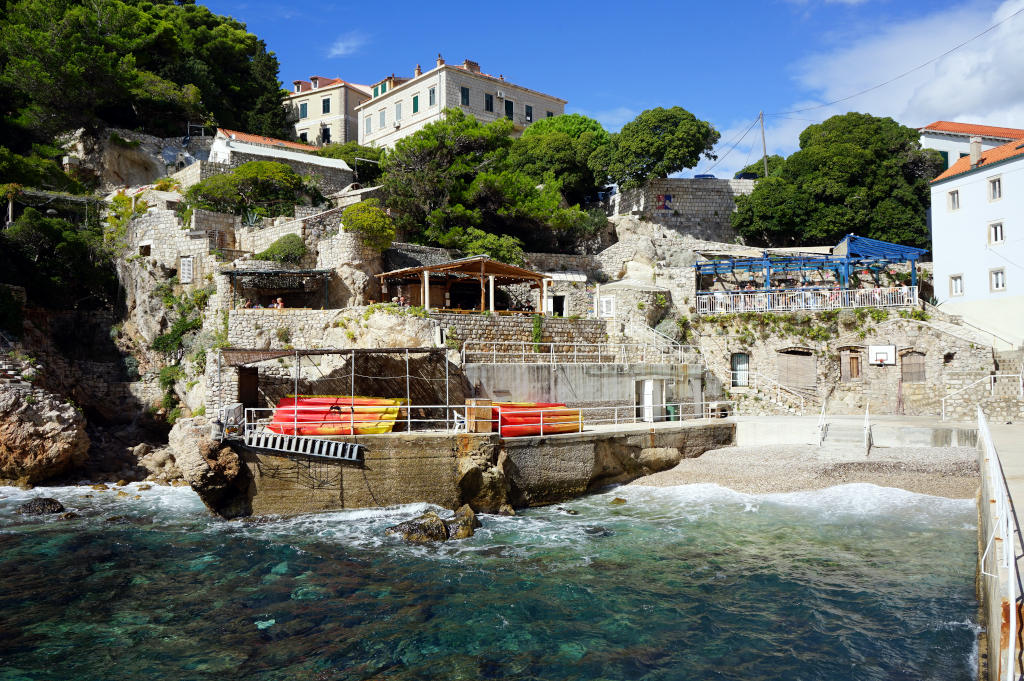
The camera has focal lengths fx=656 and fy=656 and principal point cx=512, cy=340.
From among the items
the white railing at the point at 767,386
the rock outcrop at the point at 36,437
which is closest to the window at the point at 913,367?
the white railing at the point at 767,386

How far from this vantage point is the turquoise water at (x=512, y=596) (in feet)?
27.8

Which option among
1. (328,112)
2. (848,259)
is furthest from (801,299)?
(328,112)

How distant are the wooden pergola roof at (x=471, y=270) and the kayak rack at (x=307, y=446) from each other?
9344 mm

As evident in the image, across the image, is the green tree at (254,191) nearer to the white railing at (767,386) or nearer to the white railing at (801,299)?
the white railing at (801,299)

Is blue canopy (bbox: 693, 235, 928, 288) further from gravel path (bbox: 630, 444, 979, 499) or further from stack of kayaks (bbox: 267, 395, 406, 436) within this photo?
stack of kayaks (bbox: 267, 395, 406, 436)

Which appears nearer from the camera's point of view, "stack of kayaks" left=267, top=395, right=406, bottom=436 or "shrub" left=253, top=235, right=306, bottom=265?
"stack of kayaks" left=267, top=395, right=406, bottom=436

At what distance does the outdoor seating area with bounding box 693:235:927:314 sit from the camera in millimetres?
26969

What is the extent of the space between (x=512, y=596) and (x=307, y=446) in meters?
6.77

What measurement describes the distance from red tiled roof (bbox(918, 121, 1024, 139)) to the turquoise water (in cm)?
3275

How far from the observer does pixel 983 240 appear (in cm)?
2744

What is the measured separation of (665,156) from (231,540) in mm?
32351

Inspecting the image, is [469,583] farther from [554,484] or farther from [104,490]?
[104,490]

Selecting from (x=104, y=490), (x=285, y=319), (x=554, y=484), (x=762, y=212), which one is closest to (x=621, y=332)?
(x=554, y=484)

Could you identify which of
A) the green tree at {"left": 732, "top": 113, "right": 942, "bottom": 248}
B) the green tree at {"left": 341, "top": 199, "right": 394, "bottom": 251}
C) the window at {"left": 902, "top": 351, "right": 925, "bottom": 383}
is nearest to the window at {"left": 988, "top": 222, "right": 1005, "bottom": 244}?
the window at {"left": 902, "top": 351, "right": 925, "bottom": 383}
